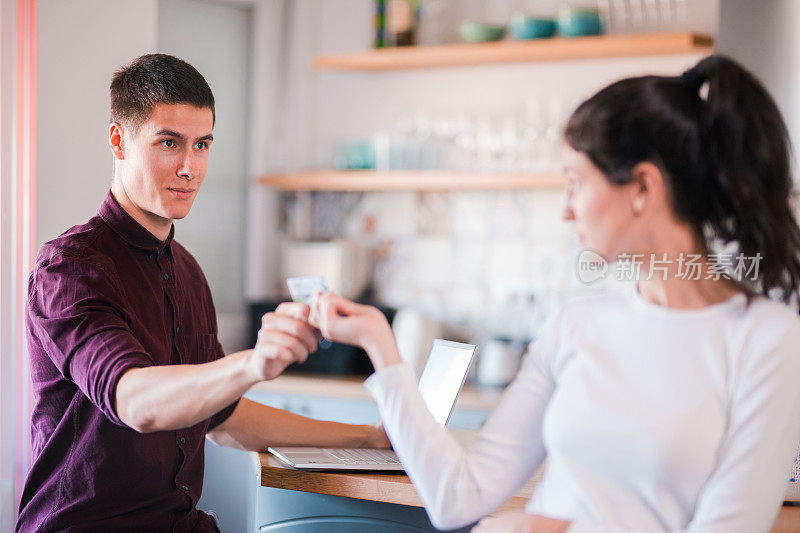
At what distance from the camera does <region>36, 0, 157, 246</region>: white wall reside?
9.63ft

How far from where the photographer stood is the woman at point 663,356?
1.26 meters

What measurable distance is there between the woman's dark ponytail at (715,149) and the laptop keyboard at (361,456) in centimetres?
84

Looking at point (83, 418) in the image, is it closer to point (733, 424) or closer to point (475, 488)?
point (475, 488)

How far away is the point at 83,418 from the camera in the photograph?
172 cm

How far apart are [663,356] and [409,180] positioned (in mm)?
2795

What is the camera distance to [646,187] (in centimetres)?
134

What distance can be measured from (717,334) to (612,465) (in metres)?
0.25

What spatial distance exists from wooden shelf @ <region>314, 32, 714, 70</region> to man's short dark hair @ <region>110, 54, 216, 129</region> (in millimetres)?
2220

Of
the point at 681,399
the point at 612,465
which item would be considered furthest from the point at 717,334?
the point at 612,465

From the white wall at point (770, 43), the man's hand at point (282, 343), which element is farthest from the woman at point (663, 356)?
the white wall at point (770, 43)

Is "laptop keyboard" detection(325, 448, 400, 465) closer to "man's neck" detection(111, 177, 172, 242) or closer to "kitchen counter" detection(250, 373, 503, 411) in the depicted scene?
"man's neck" detection(111, 177, 172, 242)

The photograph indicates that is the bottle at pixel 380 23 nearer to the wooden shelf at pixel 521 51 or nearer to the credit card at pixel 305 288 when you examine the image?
the wooden shelf at pixel 521 51

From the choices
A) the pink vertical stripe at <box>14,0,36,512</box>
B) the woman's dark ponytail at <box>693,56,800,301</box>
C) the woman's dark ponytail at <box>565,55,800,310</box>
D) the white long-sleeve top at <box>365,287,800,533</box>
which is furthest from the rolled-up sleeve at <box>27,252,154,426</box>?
the pink vertical stripe at <box>14,0,36,512</box>

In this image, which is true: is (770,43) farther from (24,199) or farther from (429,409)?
(24,199)
